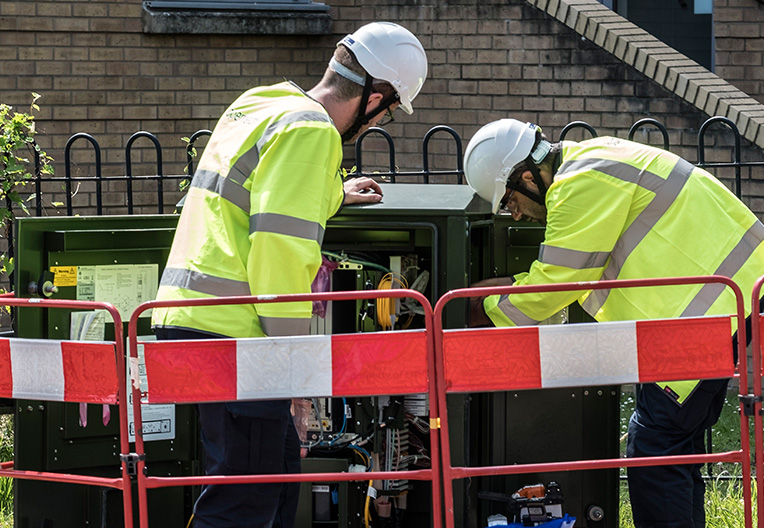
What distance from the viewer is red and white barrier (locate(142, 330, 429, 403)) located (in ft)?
9.43

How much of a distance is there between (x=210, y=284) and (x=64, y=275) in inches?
38.6

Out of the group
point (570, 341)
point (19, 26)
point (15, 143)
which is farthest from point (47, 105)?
point (570, 341)

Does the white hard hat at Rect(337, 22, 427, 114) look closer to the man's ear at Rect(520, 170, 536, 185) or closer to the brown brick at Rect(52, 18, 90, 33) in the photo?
the man's ear at Rect(520, 170, 536, 185)

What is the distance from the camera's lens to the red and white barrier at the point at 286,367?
2.88m

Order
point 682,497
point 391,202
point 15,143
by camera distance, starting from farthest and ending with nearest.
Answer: point 15,143
point 391,202
point 682,497

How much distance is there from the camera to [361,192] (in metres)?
3.54

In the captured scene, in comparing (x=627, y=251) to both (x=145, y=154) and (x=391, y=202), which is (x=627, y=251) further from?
(x=145, y=154)

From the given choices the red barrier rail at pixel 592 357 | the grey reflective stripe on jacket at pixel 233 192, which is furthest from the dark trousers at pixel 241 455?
the red barrier rail at pixel 592 357

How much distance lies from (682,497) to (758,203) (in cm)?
363

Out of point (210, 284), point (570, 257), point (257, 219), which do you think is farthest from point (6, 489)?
point (570, 257)

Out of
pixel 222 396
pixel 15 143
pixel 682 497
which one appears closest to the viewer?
pixel 222 396

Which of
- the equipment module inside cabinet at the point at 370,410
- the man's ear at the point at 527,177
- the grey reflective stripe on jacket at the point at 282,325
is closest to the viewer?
the grey reflective stripe on jacket at the point at 282,325

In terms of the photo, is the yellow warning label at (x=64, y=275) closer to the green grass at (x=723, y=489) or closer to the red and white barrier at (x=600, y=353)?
the red and white barrier at (x=600, y=353)

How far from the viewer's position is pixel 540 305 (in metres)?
3.36
